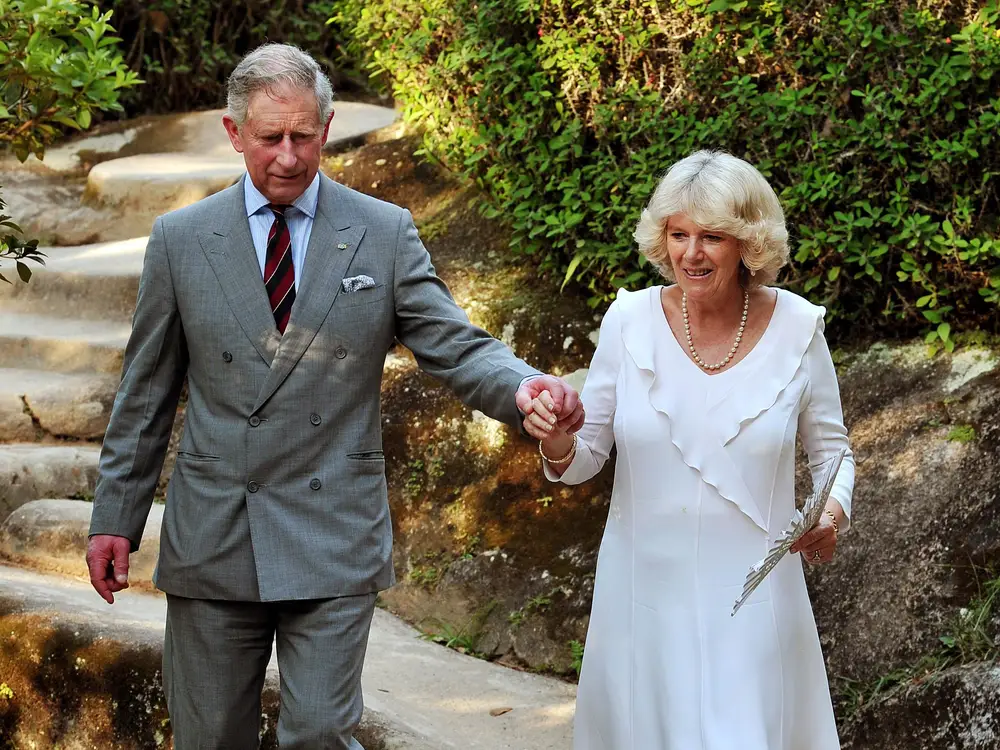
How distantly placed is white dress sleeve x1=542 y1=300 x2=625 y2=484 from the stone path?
1.43 meters

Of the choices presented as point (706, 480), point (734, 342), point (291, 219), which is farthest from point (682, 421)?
point (291, 219)

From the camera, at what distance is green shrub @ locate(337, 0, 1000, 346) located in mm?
5078

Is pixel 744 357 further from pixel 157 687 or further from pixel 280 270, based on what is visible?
pixel 157 687

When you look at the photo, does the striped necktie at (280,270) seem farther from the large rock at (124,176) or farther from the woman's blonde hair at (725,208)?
the large rock at (124,176)

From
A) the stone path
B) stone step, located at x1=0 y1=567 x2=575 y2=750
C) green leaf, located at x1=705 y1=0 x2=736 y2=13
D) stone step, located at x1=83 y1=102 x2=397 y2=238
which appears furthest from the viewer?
stone step, located at x1=83 y1=102 x2=397 y2=238

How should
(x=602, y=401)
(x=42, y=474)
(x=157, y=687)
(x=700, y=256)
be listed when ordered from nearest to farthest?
(x=700, y=256), (x=602, y=401), (x=157, y=687), (x=42, y=474)

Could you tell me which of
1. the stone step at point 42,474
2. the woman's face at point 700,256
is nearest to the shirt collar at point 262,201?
the woman's face at point 700,256

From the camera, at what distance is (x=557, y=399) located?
3.14 meters

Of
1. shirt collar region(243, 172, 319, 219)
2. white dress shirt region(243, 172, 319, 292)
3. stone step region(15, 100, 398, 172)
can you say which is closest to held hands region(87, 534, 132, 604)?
white dress shirt region(243, 172, 319, 292)

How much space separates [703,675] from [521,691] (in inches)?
78.9

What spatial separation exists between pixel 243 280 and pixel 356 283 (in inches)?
11.3

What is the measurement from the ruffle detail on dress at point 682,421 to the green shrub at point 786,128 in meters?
2.06

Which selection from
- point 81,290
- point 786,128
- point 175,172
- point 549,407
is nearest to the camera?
point 549,407

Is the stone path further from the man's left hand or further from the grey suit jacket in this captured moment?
the man's left hand
